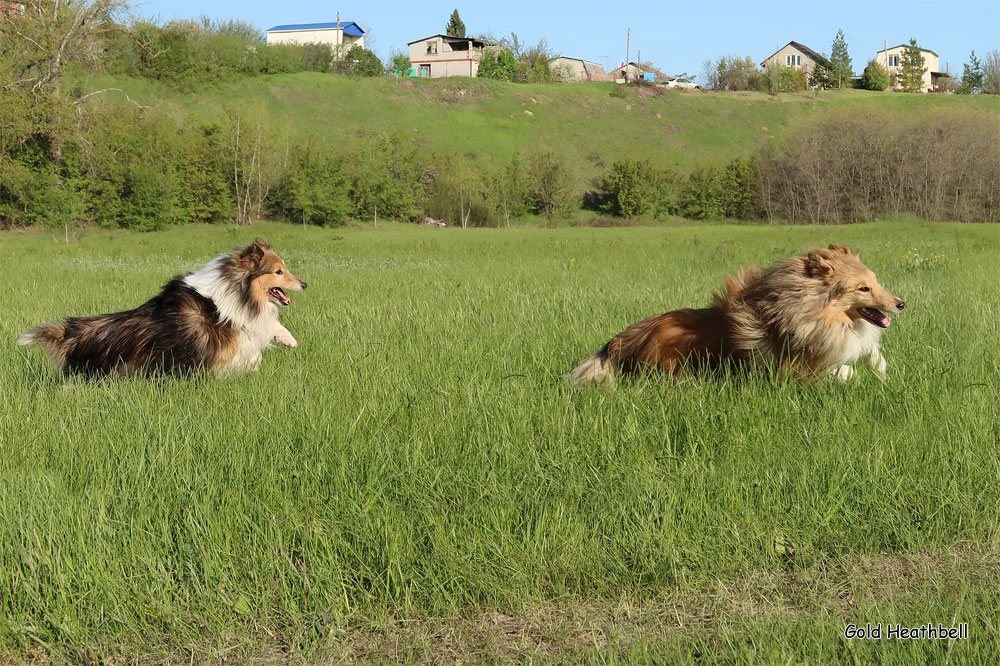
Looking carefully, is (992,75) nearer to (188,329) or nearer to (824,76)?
(824,76)

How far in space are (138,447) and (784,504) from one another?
325 cm

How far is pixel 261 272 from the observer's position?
246 inches

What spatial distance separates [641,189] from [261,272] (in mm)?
47962

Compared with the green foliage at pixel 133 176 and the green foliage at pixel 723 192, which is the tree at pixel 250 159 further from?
the green foliage at pixel 723 192

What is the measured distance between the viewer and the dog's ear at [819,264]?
478 cm

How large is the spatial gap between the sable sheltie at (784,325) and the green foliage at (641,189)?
156 ft

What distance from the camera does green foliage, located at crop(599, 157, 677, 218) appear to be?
51.7 metres

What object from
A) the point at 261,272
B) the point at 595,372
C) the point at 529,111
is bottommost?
the point at 595,372

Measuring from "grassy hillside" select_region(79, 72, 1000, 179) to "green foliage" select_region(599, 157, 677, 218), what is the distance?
2.58 m

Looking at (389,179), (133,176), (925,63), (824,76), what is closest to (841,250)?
(133,176)

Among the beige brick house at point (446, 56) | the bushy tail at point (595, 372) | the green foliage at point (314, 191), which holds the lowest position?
the bushy tail at point (595, 372)

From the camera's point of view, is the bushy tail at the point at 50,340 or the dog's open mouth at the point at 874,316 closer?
the dog's open mouth at the point at 874,316

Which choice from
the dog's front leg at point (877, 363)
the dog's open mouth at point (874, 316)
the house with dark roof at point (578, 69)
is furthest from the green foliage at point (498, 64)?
the dog's open mouth at point (874, 316)

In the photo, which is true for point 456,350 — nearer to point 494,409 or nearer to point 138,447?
point 494,409
